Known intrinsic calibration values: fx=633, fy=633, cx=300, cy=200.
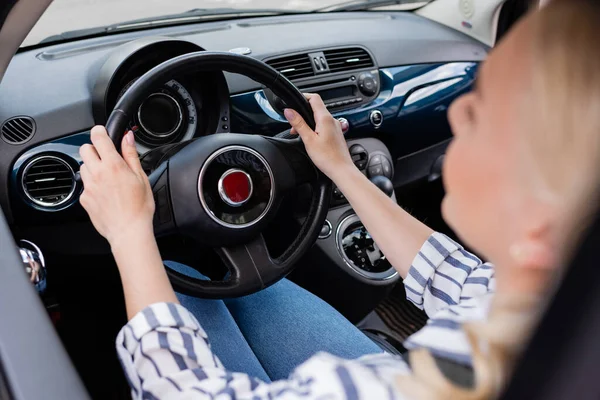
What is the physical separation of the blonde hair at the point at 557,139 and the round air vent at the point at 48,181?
3.43ft

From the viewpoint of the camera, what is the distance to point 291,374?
0.84 meters

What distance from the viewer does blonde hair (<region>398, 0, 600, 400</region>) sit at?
1.68 ft

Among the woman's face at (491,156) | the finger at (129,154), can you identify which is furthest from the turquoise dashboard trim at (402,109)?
the woman's face at (491,156)

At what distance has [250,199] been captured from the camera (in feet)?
4.27

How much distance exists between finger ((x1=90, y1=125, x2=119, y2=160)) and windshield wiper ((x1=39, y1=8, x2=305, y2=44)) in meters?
0.75

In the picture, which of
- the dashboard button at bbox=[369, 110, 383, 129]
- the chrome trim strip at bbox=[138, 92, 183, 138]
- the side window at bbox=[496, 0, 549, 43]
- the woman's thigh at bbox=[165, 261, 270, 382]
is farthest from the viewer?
the side window at bbox=[496, 0, 549, 43]

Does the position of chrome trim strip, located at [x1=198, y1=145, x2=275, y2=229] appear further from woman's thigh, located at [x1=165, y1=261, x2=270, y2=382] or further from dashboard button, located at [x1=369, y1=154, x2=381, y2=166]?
dashboard button, located at [x1=369, y1=154, x2=381, y2=166]

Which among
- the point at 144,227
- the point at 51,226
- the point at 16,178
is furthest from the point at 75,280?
the point at 144,227

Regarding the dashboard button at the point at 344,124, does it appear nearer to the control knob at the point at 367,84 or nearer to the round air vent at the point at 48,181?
the control knob at the point at 367,84

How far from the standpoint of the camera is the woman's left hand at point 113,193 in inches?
39.5

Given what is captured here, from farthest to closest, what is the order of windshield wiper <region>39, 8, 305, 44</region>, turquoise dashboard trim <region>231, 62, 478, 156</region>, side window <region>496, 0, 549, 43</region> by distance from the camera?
side window <region>496, 0, 549, 43</region> < windshield wiper <region>39, 8, 305, 44</region> < turquoise dashboard trim <region>231, 62, 478, 156</region>

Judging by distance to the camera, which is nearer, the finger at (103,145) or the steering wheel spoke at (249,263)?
the finger at (103,145)

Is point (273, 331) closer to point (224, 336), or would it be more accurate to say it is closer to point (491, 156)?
point (224, 336)

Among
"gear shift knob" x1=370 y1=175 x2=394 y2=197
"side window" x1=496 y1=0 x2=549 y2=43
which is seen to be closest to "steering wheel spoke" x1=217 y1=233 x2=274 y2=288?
"gear shift knob" x1=370 y1=175 x2=394 y2=197
